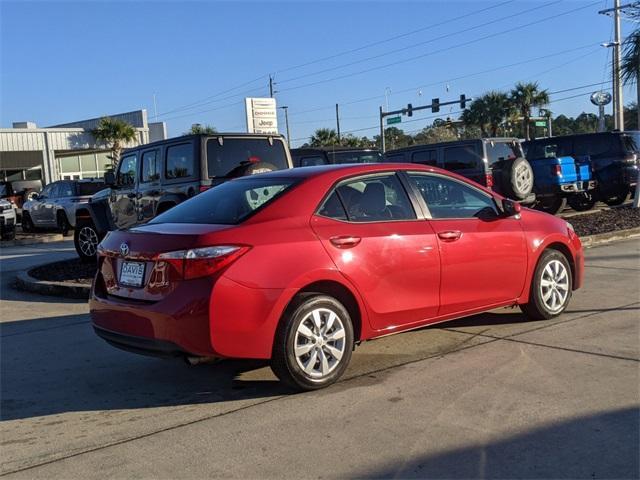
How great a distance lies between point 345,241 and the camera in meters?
4.77

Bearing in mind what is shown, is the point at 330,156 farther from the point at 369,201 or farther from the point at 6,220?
the point at 369,201

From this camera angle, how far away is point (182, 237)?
14.5 feet

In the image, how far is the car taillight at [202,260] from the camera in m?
4.26

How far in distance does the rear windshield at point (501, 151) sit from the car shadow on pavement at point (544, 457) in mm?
10244

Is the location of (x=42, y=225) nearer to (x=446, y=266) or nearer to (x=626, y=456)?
(x=446, y=266)

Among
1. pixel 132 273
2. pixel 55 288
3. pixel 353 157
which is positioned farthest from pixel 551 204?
pixel 132 273

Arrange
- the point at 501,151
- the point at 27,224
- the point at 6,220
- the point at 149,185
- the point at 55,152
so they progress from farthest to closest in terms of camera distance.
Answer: the point at 55,152, the point at 27,224, the point at 6,220, the point at 501,151, the point at 149,185

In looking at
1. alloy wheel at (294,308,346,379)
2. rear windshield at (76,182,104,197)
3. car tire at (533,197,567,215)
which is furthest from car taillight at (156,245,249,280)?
rear windshield at (76,182,104,197)

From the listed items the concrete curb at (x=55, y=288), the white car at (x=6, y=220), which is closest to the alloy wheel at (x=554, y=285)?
the concrete curb at (x=55, y=288)

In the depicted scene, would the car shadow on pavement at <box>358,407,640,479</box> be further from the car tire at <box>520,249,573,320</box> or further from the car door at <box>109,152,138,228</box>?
the car door at <box>109,152,138,228</box>

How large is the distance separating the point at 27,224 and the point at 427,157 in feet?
44.7

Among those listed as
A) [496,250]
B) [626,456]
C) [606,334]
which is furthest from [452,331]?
[626,456]

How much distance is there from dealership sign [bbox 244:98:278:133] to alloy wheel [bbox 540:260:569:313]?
2678 cm

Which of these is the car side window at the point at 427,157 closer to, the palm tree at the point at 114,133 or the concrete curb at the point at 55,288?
the concrete curb at the point at 55,288
